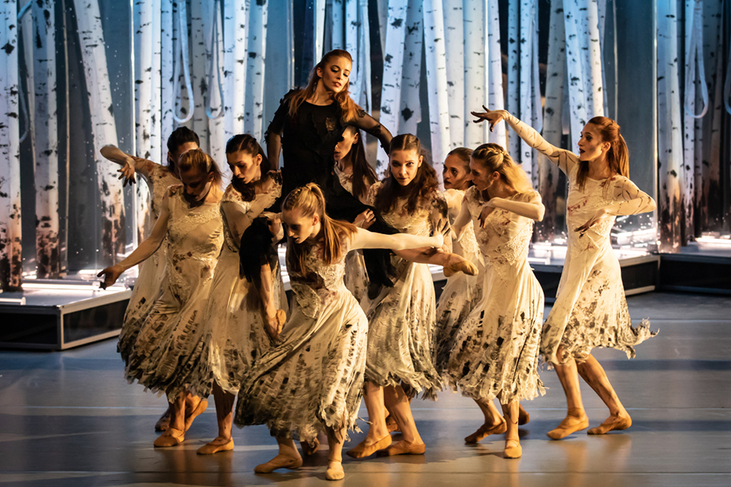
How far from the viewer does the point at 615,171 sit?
371cm

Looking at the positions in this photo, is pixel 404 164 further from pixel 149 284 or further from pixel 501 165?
pixel 149 284

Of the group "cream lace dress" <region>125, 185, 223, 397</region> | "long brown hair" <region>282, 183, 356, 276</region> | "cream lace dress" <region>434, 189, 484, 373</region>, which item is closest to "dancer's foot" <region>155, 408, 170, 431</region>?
"cream lace dress" <region>125, 185, 223, 397</region>

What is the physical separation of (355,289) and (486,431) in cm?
77

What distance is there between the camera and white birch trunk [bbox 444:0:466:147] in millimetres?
6980

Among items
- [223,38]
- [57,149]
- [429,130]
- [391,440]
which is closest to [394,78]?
[429,130]

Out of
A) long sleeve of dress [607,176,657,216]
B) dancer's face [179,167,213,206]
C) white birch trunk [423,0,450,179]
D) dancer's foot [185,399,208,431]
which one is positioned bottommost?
dancer's foot [185,399,208,431]

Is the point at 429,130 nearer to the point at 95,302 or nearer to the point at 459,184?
the point at 95,302

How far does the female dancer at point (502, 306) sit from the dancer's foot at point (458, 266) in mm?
268

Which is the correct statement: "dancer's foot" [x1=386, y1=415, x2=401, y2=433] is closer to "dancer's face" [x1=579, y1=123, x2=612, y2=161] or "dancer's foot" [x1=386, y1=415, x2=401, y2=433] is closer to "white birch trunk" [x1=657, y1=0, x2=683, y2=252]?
"dancer's face" [x1=579, y1=123, x2=612, y2=161]

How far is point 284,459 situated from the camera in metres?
3.14

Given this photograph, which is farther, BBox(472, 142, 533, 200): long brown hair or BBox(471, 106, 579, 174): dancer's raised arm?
BBox(471, 106, 579, 174): dancer's raised arm

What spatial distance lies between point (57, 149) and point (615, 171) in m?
3.74

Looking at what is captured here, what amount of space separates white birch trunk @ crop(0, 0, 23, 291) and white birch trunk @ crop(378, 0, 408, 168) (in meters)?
2.61

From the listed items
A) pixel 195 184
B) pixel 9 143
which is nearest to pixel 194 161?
pixel 195 184
